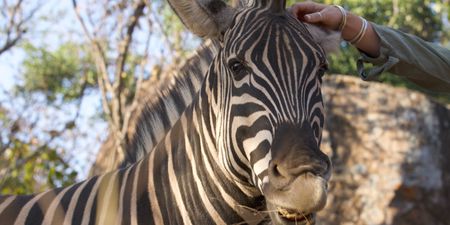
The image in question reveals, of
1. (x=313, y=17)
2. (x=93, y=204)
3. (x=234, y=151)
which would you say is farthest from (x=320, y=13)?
(x=93, y=204)

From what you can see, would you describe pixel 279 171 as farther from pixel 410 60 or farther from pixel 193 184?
pixel 410 60

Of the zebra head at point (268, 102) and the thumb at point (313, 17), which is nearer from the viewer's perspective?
the zebra head at point (268, 102)

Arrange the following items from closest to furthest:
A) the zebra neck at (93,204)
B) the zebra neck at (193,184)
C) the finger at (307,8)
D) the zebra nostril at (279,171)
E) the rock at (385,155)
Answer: the zebra nostril at (279,171) → the zebra neck at (193,184) → the zebra neck at (93,204) → the finger at (307,8) → the rock at (385,155)

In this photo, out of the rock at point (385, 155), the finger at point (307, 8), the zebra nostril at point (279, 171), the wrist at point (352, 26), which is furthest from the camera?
the rock at point (385, 155)

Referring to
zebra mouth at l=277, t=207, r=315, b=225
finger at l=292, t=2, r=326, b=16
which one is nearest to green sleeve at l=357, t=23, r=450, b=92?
finger at l=292, t=2, r=326, b=16

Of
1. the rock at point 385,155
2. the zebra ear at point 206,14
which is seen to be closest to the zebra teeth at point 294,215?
the zebra ear at point 206,14

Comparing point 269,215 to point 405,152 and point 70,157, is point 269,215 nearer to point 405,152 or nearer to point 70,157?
point 405,152

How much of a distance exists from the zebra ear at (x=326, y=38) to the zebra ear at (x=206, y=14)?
41 centimetres

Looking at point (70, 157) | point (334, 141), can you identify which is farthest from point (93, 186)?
point (70, 157)

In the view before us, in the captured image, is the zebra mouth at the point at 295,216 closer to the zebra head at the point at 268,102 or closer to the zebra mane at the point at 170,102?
the zebra head at the point at 268,102

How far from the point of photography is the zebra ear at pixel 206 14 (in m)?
3.35

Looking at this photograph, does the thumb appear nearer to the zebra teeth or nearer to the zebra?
the zebra

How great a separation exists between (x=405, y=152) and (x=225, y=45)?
7.05 meters

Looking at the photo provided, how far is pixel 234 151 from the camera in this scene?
3080 mm
